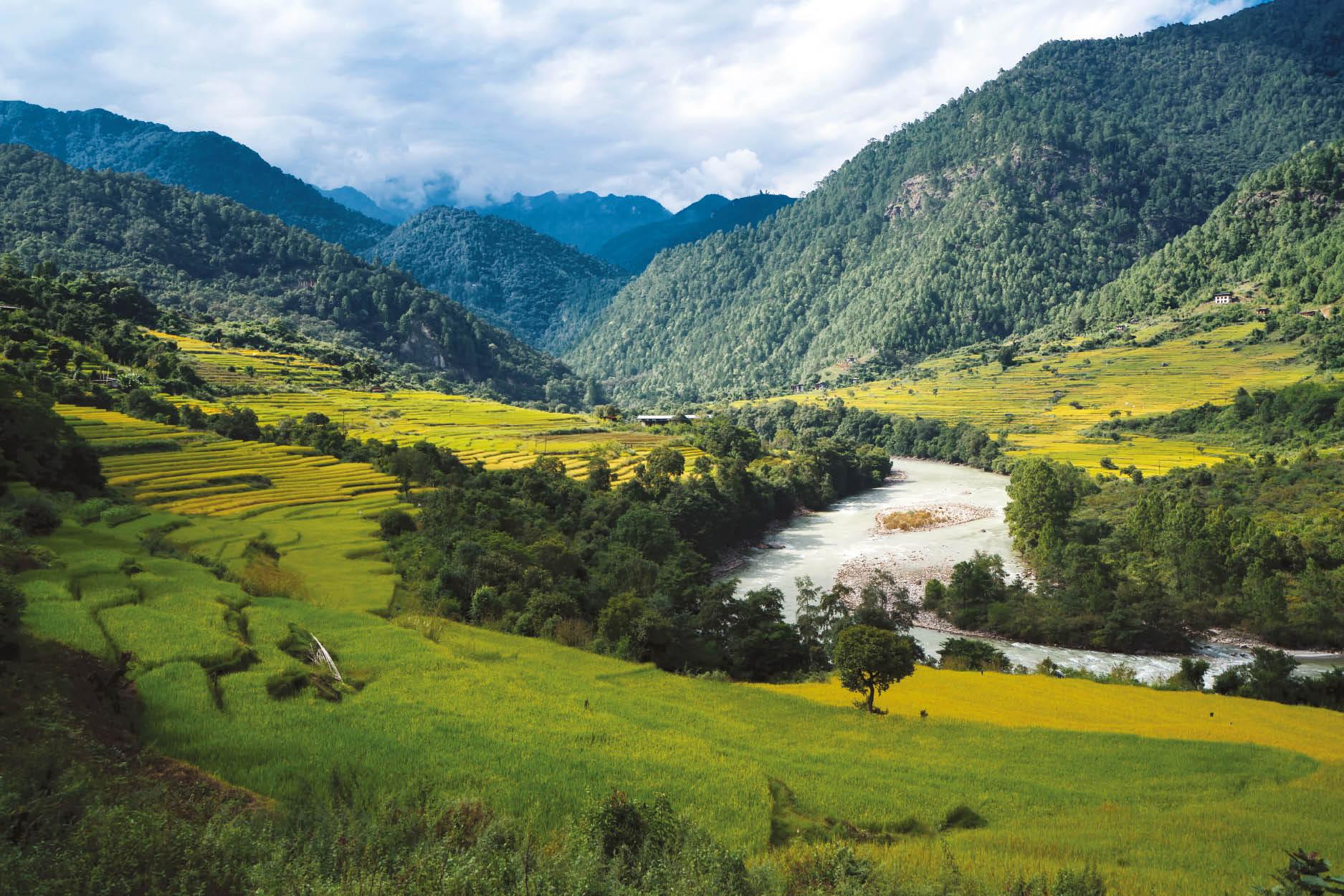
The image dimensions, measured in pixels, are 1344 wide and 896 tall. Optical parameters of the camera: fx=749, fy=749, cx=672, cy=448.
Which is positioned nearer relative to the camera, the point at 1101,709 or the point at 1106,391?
the point at 1101,709

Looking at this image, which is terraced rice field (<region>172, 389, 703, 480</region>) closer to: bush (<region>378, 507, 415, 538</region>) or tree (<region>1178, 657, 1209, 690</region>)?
bush (<region>378, 507, 415, 538</region>)

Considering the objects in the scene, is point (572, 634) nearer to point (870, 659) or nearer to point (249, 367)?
point (870, 659)

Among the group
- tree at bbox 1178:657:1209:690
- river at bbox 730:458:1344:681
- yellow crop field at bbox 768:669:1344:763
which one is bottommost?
river at bbox 730:458:1344:681

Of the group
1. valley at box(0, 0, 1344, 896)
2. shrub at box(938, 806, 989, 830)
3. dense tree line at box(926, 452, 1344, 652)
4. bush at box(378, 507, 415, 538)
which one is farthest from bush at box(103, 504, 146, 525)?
dense tree line at box(926, 452, 1344, 652)

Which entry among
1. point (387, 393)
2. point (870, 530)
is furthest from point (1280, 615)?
point (387, 393)

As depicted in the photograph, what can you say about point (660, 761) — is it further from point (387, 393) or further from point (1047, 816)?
point (387, 393)

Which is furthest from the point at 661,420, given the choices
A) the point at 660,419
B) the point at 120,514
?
the point at 120,514
